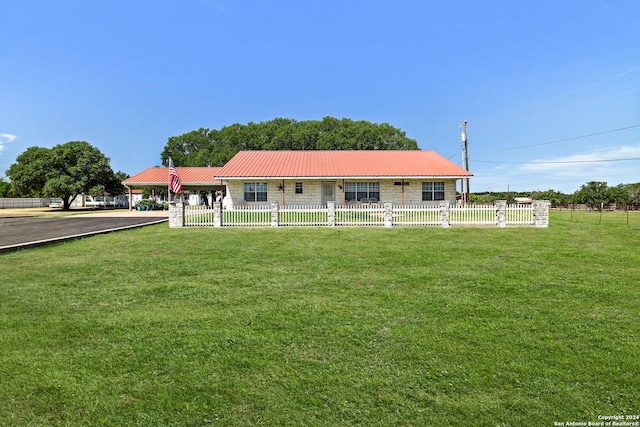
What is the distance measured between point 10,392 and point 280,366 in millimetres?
2247

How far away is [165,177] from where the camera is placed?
36281 millimetres

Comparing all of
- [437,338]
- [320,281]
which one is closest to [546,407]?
[437,338]

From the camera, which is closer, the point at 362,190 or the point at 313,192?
the point at 313,192

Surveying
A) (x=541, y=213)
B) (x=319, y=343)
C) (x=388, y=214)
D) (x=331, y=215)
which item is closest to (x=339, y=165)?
(x=331, y=215)

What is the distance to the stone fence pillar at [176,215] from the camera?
1598 cm

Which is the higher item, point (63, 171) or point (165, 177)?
point (63, 171)

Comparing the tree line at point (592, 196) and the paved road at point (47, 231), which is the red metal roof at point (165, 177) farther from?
the tree line at point (592, 196)

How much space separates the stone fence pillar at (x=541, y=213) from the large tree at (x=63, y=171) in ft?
161

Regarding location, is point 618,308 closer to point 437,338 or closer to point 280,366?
point 437,338

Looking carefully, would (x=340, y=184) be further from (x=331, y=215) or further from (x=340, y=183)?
(x=331, y=215)

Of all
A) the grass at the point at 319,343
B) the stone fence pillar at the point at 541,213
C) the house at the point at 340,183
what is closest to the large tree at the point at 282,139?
the house at the point at 340,183

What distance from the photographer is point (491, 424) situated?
2.58 metres

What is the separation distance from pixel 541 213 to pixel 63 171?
178 ft

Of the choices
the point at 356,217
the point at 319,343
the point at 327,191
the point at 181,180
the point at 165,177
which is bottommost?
the point at 319,343
